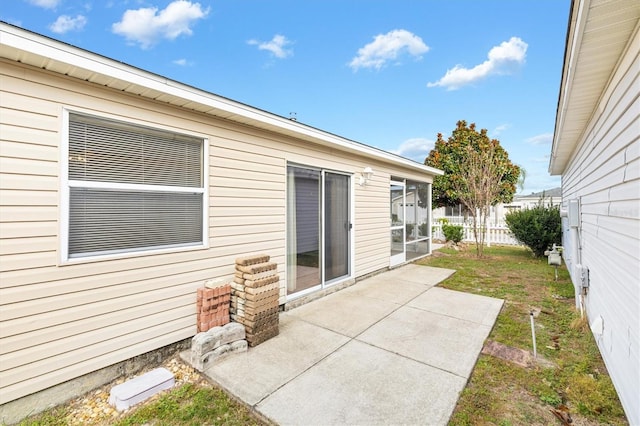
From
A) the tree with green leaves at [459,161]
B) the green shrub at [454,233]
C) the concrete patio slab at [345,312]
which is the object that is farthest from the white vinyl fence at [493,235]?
the concrete patio slab at [345,312]

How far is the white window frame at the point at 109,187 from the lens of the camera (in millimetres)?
2305

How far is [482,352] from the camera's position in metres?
2.98

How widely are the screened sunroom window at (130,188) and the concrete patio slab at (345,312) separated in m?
1.84

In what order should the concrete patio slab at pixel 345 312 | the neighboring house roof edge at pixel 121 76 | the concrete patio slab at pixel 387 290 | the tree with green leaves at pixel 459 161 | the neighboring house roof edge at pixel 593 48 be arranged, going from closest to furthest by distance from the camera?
the neighboring house roof edge at pixel 593 48
the neighboring house roof edge at pixel 121 76
the concrete patio slab at pixel 345 312
the concrete patio slab at pixel 387 290
the tree with green leaves at pixel 459 161

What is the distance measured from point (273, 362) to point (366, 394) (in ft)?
3.09

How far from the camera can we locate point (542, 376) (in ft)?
8.49

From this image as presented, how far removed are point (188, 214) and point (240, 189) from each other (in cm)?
73

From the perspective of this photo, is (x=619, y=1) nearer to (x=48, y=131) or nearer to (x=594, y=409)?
(x=594, y=409)

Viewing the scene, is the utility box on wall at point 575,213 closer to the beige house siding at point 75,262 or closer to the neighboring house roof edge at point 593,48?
the neighboring house roof edge at point 593,48

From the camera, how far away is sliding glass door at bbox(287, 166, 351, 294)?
4.44m

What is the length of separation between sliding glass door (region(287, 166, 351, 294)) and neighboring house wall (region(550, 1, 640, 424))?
3244 millimetres

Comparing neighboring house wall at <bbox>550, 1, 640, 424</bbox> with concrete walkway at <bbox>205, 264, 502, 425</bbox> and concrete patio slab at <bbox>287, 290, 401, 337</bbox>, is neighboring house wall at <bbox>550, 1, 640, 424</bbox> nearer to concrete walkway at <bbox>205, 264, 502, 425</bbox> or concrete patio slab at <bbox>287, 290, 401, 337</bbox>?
concrete walkway at <bbox>205, 264, 502, 425</bbox>

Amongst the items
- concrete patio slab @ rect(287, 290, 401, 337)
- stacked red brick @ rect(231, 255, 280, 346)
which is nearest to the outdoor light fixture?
concrete patio slab @ rect(287, 290, 401, 337)

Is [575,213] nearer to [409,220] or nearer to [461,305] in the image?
[461,305]
